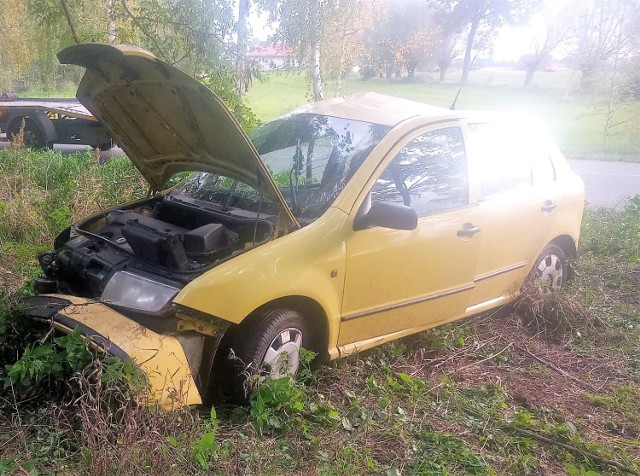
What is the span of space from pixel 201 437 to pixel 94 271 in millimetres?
1332

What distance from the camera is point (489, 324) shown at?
4684 millimetres

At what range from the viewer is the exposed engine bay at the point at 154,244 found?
10.4 feet

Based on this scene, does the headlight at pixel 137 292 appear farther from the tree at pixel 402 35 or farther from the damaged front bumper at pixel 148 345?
the tree at pixel 402 35

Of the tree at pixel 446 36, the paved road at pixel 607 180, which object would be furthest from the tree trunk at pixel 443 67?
the paved road at pixel 607 180

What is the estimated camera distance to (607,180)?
1360 centimetres

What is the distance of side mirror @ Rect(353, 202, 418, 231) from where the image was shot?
3.20 m

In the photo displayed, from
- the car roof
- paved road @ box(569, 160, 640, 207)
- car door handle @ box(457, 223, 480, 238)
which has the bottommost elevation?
paved road @ box(569, 160, 640, 207)

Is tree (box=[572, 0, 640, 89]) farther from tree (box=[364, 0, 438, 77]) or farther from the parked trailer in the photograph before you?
the parked trailer

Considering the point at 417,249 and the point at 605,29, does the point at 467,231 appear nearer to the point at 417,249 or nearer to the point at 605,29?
the point at 417,249

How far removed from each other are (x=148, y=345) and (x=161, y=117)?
1458 millimetres

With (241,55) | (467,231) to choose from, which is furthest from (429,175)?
(241,55)

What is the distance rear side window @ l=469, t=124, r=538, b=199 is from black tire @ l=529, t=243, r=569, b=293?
0.71 metres

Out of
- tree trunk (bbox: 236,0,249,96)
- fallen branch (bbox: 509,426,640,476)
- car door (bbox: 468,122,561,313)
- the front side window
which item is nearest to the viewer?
fallen branch (bbox: 509,426,640,476)

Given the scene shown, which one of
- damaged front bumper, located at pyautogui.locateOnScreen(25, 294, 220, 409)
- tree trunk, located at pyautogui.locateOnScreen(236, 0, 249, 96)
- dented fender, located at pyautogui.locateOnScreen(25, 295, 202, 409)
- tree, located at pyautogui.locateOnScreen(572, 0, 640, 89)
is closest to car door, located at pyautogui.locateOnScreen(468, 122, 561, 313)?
damaged front bumper, located at pyautogui.locateOnScreen(25, 294, 220, 409)
